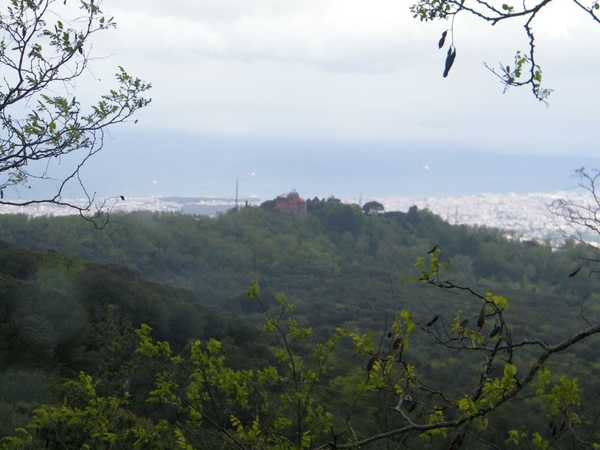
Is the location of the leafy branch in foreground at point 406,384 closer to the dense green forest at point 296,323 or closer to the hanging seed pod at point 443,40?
the dense green forest at point 296,323

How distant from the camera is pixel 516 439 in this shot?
2.70 m

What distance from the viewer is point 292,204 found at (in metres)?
38.3

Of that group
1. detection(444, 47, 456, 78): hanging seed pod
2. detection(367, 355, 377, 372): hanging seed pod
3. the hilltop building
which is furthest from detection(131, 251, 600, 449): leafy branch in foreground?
the hilltop building

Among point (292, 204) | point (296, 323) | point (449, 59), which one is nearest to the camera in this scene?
point (449, 59)

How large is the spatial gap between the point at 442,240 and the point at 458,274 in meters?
4.85

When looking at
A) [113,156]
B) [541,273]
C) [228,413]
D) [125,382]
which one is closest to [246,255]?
[113,156]

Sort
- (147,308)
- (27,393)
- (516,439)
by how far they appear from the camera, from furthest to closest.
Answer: (147,308) < (27,393) < (516,439)

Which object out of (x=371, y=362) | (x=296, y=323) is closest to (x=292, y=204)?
(x=296, y=323)

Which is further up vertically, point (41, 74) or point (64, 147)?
point (41, 74)

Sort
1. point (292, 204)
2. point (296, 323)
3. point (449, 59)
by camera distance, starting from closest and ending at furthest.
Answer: point (449, 59), point (296, 323), point (292, 204)

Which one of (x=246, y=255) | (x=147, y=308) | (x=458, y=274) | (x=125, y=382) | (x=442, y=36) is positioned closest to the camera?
(x=442, y=36)

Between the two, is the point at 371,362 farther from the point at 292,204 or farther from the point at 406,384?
the point at 292,204

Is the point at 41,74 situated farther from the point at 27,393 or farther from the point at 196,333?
the point at 196,333

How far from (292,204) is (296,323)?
116 feet
